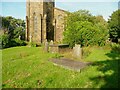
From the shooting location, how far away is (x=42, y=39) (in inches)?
1412

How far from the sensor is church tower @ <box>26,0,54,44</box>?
118 feet

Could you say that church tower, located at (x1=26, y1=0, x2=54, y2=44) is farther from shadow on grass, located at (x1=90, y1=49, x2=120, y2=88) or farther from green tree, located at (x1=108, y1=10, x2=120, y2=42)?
→ shadow on grass, located at (x1=90, y1=49, x2=120, y2=88)

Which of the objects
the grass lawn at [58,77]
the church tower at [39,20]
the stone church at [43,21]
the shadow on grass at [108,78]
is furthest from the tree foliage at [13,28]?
the shadow on grass at [108,78]

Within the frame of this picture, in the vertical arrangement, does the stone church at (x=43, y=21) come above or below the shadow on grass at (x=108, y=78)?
above

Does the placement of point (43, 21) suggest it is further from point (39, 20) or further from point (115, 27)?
point (115, 27)

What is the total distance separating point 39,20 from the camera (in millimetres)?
36312

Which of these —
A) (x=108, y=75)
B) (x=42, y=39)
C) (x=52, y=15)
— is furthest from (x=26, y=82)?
(x=52, y=15)

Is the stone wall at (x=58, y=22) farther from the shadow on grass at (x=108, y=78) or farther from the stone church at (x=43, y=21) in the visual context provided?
the shadow on grass at (x=108, y=78)

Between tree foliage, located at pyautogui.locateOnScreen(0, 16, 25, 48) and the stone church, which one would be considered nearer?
the stone church

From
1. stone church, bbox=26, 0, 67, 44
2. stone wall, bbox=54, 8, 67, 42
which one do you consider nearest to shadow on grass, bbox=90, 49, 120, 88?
stone church, bbox=26, 0, 67, 44

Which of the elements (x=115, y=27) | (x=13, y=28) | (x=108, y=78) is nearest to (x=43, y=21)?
(x=115, y=27)

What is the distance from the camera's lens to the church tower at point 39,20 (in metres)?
36.0

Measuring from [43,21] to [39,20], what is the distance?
868mm

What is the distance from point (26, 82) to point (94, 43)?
34.3 feet
